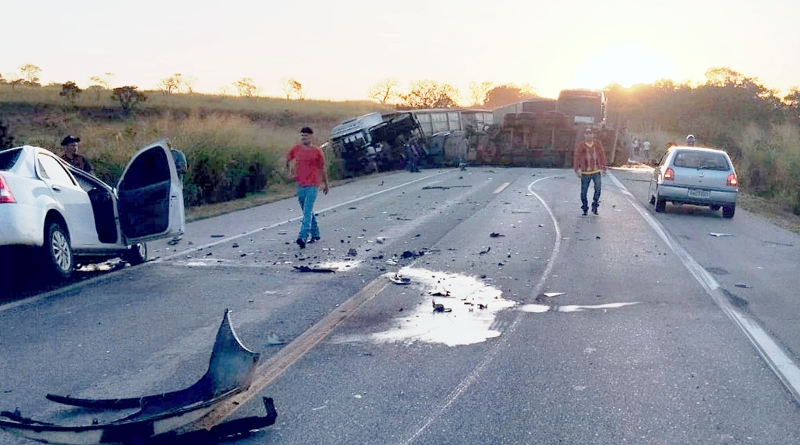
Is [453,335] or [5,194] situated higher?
[5,194]

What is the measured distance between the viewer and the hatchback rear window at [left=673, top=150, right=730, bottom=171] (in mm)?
20062

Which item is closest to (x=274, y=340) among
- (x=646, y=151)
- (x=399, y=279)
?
(x=399, y=279)

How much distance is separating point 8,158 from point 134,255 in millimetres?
2485

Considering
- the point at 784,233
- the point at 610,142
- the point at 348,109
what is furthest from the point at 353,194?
the point at 348,109

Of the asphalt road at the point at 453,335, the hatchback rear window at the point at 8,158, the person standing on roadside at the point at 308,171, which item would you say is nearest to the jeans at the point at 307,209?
the person standing on roadside at the point at 308,171

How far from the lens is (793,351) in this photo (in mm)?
7426

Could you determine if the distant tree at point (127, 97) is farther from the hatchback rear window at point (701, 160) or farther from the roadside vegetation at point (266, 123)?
the hatchback rear window at point (701, 160)

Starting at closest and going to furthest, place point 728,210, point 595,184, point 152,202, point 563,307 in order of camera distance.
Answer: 1. point 563,307
2. point 152,202
3. point 595,184
4. point 728,210

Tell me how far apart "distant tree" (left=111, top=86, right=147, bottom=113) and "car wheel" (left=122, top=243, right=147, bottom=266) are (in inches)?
2095

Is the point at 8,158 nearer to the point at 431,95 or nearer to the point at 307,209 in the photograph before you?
the point at 307,209

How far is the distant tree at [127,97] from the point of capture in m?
63.1

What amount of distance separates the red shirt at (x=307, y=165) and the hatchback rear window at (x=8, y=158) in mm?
4629

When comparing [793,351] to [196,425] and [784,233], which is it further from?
[784,233]

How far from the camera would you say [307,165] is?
46.2 feet
